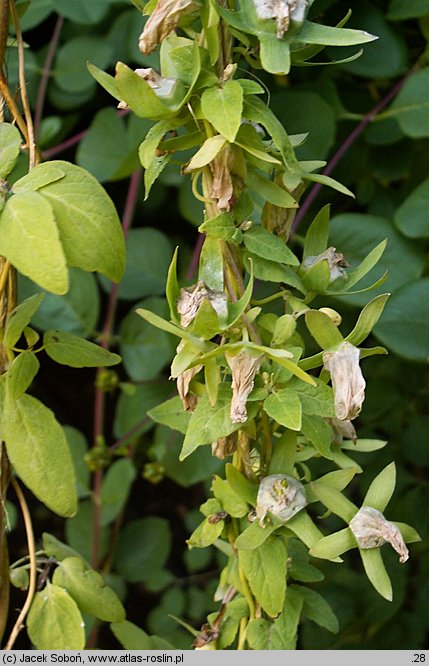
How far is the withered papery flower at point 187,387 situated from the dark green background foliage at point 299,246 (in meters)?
0.28

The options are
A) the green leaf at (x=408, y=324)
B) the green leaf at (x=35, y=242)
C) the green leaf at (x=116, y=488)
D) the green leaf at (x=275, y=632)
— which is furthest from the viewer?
the green leaf at (x=116, y=488)

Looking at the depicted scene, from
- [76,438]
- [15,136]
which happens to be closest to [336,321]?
[15,136]

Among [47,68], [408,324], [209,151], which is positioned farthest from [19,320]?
[47,68]

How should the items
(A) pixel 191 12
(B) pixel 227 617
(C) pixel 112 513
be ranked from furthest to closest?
(C) pixel 112 513, (B) pixel 227 617, (A) pixel 191 12

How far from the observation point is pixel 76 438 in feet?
2.56

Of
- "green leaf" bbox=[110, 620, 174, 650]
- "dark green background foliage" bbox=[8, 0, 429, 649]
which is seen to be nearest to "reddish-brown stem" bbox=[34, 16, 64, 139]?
"dark green background foliage" bbox=[8, 0, 429, 649]

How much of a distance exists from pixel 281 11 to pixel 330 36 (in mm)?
24

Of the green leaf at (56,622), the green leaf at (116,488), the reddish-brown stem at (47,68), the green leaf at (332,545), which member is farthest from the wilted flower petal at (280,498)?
the reddish-brown stem at (47,68)

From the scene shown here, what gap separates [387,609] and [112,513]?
0.98ft

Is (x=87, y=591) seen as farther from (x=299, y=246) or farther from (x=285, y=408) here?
(x=299, y=246)

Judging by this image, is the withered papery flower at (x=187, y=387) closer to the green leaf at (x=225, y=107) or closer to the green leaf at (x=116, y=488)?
the green leaf at (x=225, y=107)

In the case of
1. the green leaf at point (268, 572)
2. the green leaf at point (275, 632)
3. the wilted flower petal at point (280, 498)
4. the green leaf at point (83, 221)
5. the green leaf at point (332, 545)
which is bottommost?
the green leaf at point (275, 632)

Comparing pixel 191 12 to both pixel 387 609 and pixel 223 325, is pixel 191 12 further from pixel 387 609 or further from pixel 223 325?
pixel 387 609

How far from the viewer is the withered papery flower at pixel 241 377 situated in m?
0.35
